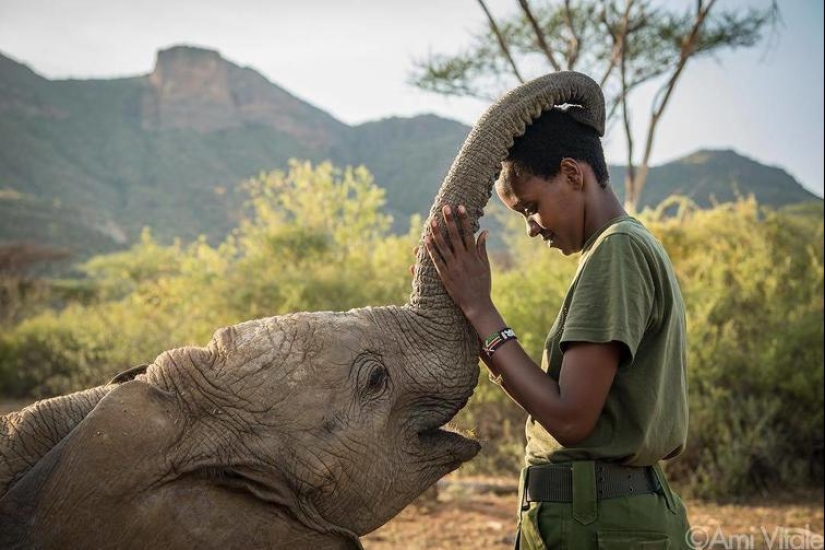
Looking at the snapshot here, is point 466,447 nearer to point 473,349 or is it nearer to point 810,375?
point 473,349

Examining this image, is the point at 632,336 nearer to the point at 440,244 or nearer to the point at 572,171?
the point at 572,171

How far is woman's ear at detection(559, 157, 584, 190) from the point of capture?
2475 mm

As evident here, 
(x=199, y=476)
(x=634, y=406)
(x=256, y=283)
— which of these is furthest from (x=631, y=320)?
(x=256, y=283)

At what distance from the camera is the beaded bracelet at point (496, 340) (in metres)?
2.40

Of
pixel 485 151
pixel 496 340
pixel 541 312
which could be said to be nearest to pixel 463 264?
pixel 496 340

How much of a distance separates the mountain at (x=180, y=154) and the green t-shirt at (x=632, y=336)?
3955 cm

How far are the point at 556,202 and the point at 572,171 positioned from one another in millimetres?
105

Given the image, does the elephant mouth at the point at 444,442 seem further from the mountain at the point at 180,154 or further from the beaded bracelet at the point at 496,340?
the mountain at the point at 180,154

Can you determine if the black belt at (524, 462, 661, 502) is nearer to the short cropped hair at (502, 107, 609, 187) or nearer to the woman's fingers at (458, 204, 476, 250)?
the woman's fingers at (458, 204, 476, 250)

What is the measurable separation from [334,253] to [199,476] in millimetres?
12722

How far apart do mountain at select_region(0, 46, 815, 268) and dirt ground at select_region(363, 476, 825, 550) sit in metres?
33.9

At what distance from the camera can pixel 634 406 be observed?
2.28 metres

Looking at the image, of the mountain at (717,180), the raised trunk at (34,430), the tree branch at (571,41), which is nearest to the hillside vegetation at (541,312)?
the raised trunk at (34,430)

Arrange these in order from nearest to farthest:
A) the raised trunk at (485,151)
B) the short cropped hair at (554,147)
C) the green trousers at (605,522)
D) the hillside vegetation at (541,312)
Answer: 1. the green trousers at (605,522)
2. the short cropped hair at (554,147)
3. the raised trunk at (485,151)
4. the hillside vegetation at (541,312)
